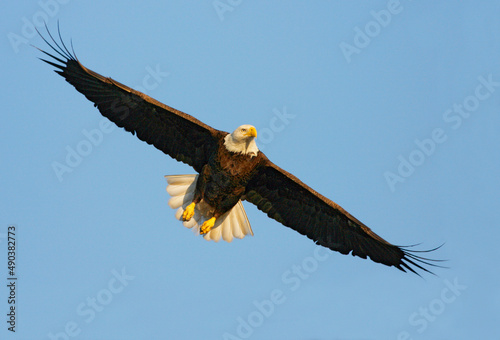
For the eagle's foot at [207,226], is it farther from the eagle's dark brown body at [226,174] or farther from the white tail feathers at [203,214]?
the eagle's dark brown body at [226,174]

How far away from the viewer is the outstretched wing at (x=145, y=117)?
10.7 m

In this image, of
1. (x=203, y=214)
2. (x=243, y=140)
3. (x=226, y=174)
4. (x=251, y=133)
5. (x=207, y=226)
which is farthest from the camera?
(x=203, y=214)

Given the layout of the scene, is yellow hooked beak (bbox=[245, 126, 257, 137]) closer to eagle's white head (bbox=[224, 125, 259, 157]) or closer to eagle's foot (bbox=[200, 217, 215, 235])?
eagle's white head (bbox=[224, 125, 259, 157])

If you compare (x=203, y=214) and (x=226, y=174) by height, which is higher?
(x=226, y=174)

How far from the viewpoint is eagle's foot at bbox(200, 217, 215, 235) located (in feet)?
37.8

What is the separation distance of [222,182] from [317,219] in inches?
62.2

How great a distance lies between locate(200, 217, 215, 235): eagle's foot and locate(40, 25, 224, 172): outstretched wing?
805 mm

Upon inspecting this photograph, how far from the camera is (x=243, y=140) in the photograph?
1059 centimetres

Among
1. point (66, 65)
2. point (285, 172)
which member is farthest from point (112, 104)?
point (285, 172)

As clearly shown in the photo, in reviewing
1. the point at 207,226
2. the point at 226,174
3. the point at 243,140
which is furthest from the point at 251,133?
the point at 207,226

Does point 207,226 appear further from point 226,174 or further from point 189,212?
point 226,174

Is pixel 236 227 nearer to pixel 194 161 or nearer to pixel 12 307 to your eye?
pixel 194 161

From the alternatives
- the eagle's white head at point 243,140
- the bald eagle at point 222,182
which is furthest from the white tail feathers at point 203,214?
the eagle's white head at point 243,140

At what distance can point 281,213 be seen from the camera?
1153 centimetres
